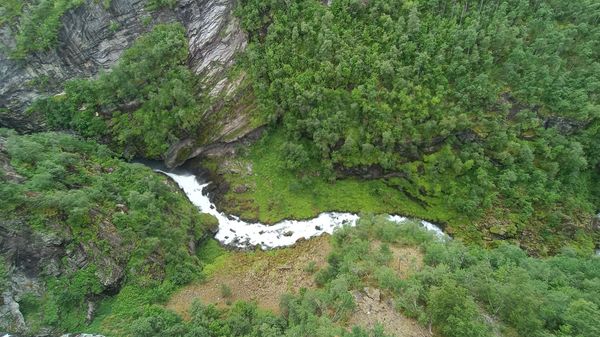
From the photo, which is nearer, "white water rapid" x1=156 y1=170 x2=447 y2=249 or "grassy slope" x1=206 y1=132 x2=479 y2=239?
"white water rapid" x1=156 y1=170 x2=447 y2=249

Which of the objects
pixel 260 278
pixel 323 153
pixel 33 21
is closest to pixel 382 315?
pixel 260 278

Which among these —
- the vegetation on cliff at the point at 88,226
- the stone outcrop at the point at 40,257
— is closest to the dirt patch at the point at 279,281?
the vegetation on cliff at the point at 88,226

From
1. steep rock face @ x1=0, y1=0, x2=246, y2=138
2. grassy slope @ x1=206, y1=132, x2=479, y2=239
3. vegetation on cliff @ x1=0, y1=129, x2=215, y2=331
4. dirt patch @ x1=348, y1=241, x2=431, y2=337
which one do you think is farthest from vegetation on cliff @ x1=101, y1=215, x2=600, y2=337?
steep rock face @ x1=0, y1=0, x2=246, y2=138

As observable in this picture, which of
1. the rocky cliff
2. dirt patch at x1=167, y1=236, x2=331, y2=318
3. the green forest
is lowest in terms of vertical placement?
dirt patch at x1=167, y1=236, x2=331, y2=318

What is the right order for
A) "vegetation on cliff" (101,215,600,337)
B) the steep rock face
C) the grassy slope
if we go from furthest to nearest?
1. the steep rock face
2. the grassy slope
3. "vegetation on cliff" (101,215,600,337)

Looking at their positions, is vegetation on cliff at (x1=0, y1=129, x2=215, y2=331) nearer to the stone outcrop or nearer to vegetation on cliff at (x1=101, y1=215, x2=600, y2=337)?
the stone outcrop

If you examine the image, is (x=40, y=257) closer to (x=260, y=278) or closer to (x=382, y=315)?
(x=260, y=278)
